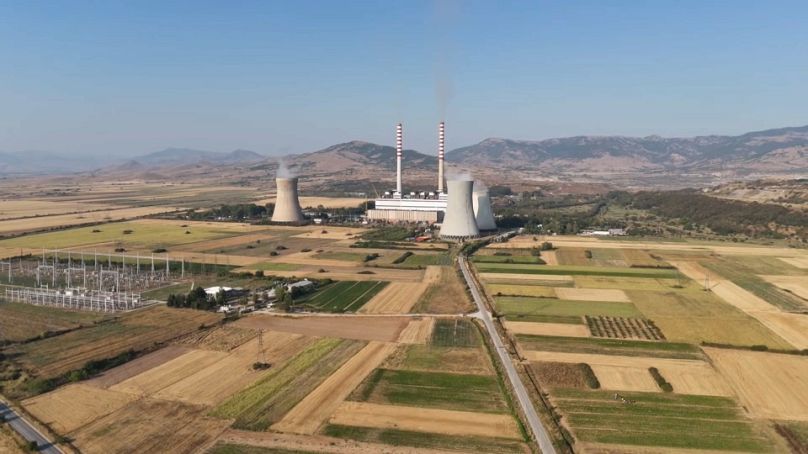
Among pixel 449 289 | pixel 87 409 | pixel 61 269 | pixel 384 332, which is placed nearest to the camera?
pixel 87 409

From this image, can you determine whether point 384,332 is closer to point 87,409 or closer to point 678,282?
point 87,409

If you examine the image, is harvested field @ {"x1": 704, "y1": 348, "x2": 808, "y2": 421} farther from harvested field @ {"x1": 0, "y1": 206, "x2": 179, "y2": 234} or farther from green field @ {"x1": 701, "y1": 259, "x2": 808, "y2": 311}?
harvested field @ {"x1": 0, "y1": 206, "x2": 179, "y2": 234}

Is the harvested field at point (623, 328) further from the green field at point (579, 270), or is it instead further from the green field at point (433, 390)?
the green field at point (579, 270)

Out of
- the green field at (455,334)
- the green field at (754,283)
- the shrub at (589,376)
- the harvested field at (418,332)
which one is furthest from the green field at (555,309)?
the green field at (754,283)

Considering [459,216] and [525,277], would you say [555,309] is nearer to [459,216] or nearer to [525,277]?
[525,277]

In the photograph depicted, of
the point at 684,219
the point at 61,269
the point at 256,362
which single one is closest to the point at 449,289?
the point at 256,362

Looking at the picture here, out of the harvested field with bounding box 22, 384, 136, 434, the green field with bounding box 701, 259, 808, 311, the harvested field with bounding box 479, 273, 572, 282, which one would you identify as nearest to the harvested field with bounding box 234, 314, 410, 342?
the harvested field with bounding box 22, 384, 136, 434

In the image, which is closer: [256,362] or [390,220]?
[256,362]
